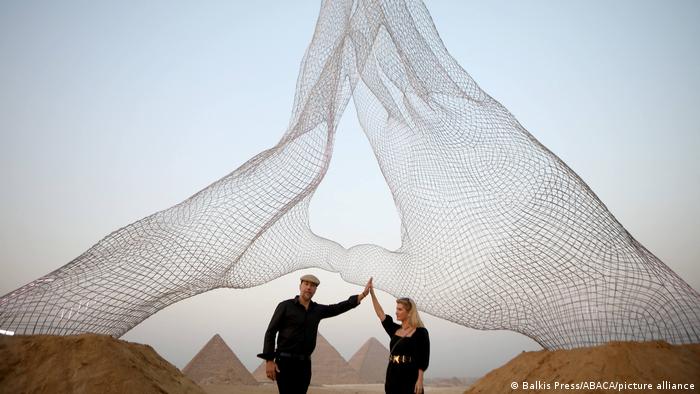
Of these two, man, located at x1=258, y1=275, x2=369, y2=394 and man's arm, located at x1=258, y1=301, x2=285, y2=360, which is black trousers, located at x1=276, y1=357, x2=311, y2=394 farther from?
man's arm, located at x1=258, y1=301, x2=285, y2=360

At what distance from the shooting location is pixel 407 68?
9.66m

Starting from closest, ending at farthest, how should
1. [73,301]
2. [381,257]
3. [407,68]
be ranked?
[73,301] → [407,68] → [381,257]

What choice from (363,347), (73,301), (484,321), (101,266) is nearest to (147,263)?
(101,266)

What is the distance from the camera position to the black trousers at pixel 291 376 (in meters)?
5.47

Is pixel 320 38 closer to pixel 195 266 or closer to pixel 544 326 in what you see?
pixel 195 266

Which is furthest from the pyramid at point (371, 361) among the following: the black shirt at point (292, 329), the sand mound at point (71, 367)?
the black shirt at point (292, 329)

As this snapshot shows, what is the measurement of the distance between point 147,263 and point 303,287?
3360mm

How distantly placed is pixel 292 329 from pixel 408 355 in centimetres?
126

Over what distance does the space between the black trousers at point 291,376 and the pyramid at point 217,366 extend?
98.3ft

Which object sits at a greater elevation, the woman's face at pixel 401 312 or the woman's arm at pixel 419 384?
the woman's face at pixel 401 312

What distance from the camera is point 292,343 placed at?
557 centimetres

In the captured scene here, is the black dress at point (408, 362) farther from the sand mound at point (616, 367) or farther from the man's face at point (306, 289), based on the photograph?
the sand mound at point (616, 367)

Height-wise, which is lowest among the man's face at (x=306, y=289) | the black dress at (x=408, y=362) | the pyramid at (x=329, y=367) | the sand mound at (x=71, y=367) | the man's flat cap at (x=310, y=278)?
the pyramid at (x=329, y=367)

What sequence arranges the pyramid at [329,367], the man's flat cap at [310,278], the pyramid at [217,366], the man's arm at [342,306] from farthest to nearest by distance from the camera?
the pyramid at [329,367] < the pyramid at [217,366] < the man's arm at [342,306] < the man's flat cap at [310,278]
